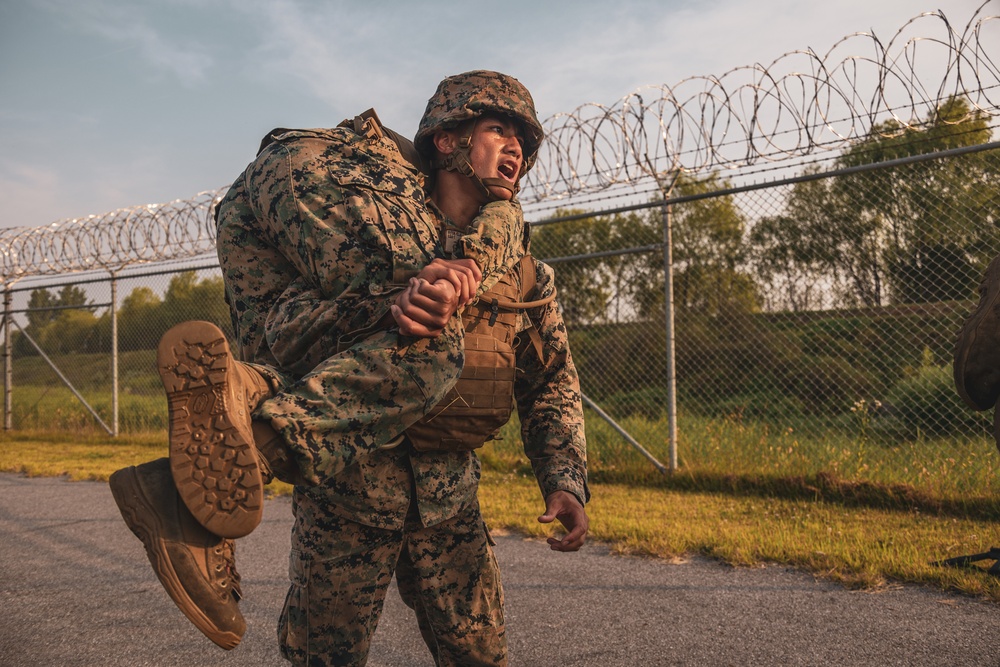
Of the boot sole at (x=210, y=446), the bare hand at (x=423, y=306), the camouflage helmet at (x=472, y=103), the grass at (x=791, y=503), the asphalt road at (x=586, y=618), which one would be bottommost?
the asphalt road at (x=586, y=618)

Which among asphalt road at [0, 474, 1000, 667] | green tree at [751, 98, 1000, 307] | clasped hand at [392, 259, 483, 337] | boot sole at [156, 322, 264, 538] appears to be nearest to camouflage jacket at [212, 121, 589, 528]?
clasped hand at [392, 259, 483, 337]

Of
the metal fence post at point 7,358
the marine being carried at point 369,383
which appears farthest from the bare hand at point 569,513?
the metal fence post at point 7,358

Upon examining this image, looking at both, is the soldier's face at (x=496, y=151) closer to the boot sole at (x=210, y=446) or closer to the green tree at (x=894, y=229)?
Result: the boot sole at (x=210, y=446)

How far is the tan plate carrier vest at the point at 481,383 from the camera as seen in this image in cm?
189

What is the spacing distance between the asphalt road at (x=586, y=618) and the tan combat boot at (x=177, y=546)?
2.01 meters

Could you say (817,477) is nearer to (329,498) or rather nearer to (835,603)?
(835,603)

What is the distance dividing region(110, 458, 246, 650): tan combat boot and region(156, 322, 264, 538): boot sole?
6 centimetres

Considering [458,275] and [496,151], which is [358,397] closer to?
[458,275]

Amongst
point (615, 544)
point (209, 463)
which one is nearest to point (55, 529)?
point (615, 544)

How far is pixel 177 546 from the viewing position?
1382 mm

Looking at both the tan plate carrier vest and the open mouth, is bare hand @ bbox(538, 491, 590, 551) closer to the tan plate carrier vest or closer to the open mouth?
the tan plate carrier vest

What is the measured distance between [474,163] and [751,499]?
16.4 feet

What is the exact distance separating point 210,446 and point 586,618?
2856 mm

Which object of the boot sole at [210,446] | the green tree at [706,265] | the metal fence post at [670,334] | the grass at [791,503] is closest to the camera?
the boot sole at [210,446]
